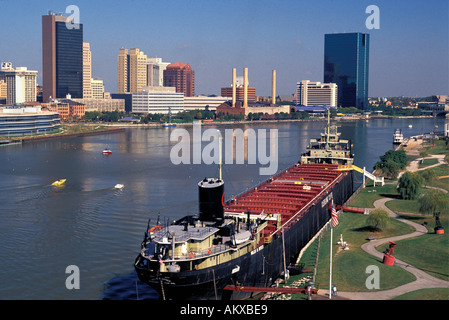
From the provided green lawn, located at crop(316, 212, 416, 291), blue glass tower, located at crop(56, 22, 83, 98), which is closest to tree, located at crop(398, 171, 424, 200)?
green lawn, located at crop(316, 212, 416, 291)

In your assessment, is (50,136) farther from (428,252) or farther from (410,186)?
(428,252)

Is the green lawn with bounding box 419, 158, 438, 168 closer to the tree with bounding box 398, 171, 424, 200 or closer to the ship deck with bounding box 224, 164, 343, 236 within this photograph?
the ship deck with bounding box 224, 164, 343, 236

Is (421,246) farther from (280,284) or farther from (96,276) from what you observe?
(96,276)

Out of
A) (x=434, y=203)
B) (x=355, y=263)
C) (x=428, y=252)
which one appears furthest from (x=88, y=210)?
(x=428, y=252)
